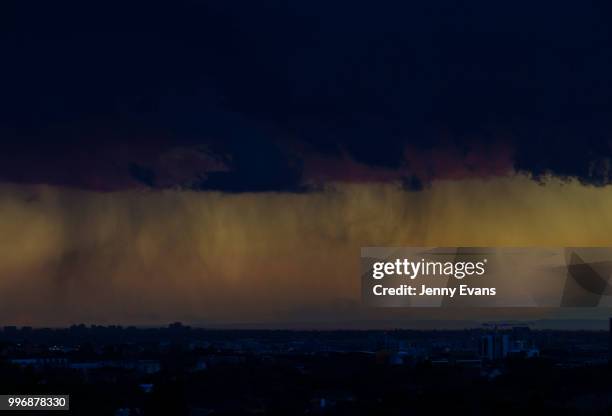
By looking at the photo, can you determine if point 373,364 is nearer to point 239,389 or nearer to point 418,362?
point 418,362

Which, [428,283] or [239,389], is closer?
[428,283]

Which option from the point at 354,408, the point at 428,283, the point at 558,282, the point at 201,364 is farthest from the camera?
the point at 201,364

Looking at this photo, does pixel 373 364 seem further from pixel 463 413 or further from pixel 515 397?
pixel 463 413

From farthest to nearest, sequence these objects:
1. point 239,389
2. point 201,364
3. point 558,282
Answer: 1. point 201,364
2. point 239,389
3. point 558,282

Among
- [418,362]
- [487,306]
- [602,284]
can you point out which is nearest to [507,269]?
[487,306]

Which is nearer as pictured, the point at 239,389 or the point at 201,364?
the point at 239,389

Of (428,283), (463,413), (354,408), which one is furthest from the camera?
(354,408)

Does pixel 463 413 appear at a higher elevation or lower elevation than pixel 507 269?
lower

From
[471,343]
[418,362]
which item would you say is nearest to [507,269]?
[418,362]

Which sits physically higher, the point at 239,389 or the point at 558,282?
the point at 558,282
